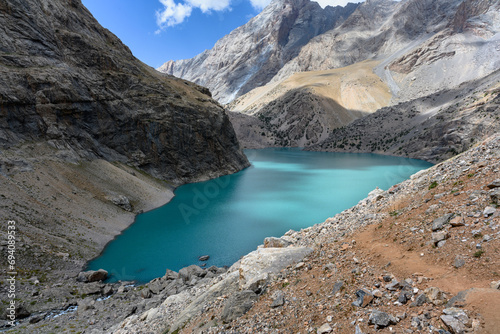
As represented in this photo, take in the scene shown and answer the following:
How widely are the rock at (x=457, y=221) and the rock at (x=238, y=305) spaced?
249 inches

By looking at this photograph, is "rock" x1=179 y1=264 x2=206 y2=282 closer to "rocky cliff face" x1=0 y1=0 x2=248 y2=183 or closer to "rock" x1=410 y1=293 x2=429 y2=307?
"rock" x1=410 y1=293 x2=429 y2=307

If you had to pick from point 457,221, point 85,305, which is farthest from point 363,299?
point 85,305

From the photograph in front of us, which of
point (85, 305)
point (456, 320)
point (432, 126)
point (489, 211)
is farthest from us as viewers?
point (432, 126)

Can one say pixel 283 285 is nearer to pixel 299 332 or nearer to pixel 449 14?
pixel 299 332

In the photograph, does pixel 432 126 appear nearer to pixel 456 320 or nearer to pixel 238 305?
pixel 238 305

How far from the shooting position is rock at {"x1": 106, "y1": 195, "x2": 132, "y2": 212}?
118ft

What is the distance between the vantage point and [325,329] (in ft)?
21.7

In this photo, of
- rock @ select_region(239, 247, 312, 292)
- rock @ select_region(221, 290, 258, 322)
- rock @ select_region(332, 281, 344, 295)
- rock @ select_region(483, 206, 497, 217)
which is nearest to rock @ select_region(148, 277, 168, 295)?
rock @ select_region(239, 247, 312, 292)

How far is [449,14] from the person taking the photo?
172 metres

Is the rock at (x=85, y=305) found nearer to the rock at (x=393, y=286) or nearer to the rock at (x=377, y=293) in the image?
the rock at (x=377, y=293)

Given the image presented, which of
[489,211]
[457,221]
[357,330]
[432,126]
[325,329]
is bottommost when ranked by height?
[432,126]

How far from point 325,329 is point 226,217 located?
3055 centimetres

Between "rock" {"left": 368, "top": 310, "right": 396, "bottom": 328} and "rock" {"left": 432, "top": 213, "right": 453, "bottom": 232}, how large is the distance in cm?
361

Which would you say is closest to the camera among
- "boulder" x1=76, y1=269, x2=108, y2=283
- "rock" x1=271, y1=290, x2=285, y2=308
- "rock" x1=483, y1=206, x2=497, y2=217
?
"rock" x1=483, y1=206, x2=497, y2=217
